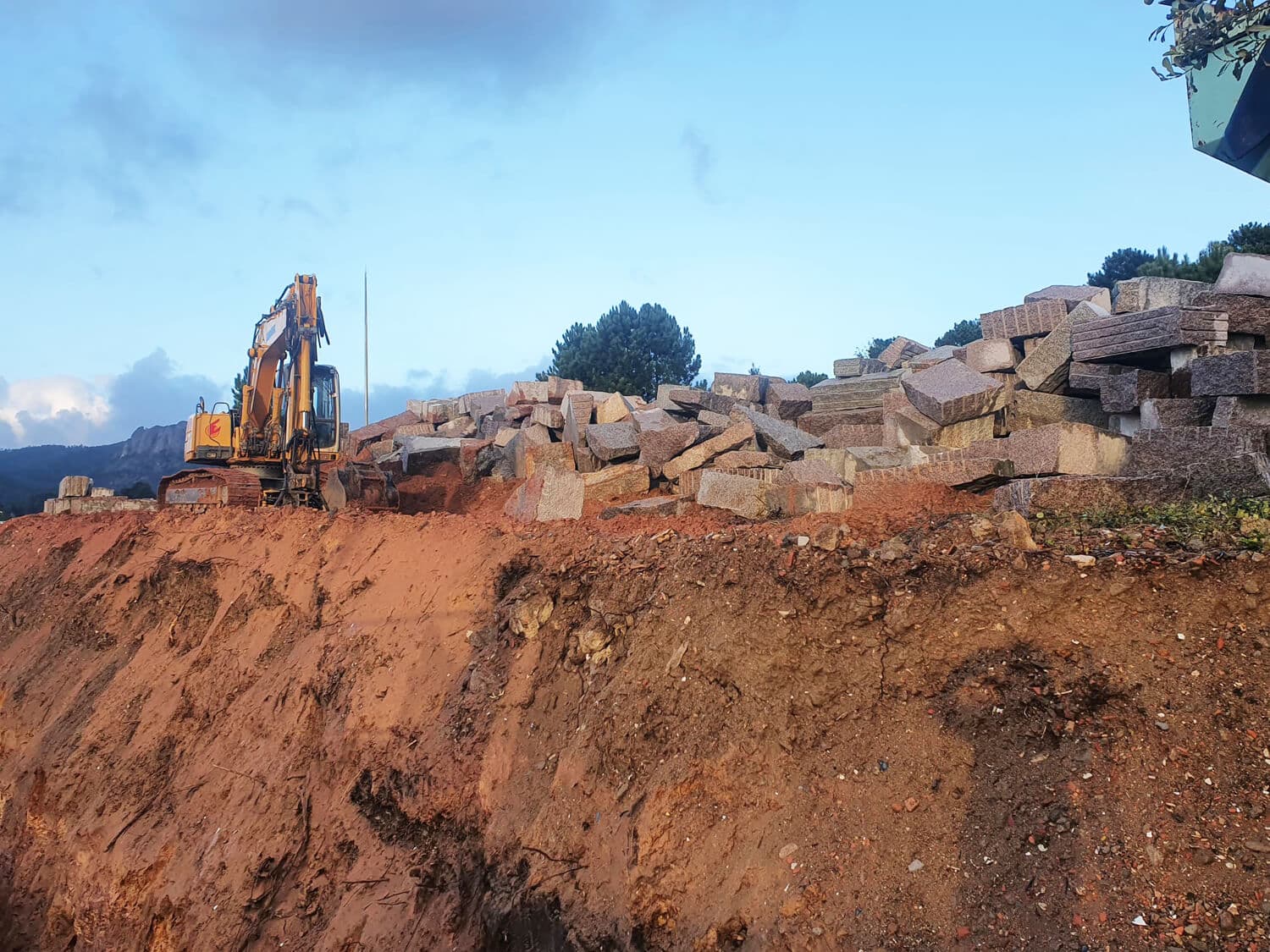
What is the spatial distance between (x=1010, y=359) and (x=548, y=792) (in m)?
8.53

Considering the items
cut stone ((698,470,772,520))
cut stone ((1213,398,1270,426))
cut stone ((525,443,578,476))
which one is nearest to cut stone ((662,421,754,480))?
cut stone ((698,470,772,520))

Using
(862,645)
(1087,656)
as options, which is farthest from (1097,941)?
(862,645)

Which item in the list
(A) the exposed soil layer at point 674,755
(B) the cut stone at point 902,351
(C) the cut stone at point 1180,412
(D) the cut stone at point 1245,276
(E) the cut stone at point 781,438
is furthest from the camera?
(B) the cut stone at point 902,351

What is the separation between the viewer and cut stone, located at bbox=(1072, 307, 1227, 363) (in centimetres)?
860

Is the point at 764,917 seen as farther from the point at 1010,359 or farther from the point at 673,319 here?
the point at 673,319

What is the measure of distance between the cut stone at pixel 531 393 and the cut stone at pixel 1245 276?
12.0 meters

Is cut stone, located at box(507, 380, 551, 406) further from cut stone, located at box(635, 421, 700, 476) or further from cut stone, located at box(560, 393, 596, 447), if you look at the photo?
cut stone, located at box(635, 421, 700, 476)

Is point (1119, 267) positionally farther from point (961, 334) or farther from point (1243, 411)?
point (1243, 411)

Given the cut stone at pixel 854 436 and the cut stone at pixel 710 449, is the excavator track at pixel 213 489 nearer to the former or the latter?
the cut stone at pixel 710 449

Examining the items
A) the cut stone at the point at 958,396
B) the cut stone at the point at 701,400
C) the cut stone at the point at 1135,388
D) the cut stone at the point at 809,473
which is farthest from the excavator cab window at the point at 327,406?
the cut stone at the point at 1135,388

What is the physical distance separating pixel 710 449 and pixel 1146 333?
5.20 metres

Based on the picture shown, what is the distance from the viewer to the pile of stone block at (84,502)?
17.1 metres

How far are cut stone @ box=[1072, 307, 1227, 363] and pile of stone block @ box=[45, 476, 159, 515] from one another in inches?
599

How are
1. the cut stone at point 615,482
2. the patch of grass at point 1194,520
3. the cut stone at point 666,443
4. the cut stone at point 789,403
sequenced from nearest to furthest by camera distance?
the patch of grass at point 1194,520 → the cut stone at point 615,482 → the cut stone at point 666,443 → the cut stone at point 789,403
